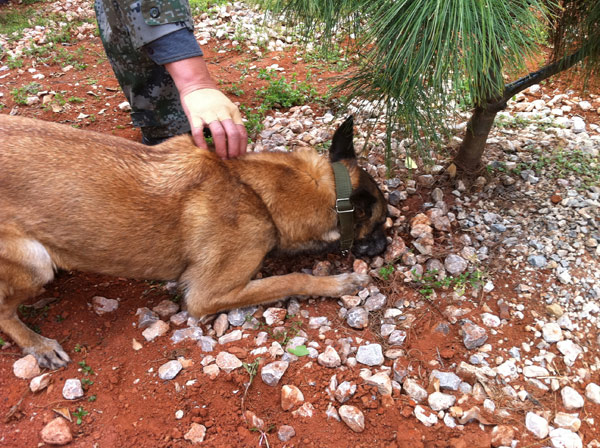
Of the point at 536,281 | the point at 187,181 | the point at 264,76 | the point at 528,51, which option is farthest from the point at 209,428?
the point at 264,76

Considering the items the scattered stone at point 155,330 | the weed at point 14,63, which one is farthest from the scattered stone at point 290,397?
the weed at point 14,63

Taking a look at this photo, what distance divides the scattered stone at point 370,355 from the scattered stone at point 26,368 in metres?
1.85

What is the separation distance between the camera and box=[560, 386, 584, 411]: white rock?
2.17 metres

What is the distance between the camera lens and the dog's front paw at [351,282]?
289 cm

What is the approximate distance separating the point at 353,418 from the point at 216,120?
6.00 feet

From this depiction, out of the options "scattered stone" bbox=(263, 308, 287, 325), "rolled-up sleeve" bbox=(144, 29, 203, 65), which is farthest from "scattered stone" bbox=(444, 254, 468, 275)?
"rolled-up sleeve" bbox=(144, 29, 203, 65)

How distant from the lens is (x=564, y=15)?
2.54m

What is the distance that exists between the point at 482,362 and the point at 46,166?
2661 millimetres

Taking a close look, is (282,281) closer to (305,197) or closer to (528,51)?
(305,197)

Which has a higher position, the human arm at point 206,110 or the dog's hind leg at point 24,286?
the human arm at point 206,110

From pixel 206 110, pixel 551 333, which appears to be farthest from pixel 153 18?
pixel 551 333

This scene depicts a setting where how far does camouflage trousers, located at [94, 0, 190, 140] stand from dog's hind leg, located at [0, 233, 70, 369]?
199 centimetres

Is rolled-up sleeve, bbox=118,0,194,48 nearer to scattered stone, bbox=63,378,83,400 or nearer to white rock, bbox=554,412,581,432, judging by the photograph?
scattered stone, bbox=63,378,83,400

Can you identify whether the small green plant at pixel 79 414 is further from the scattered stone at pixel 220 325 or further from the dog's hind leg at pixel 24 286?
the scattered stone at pixel 220 325
